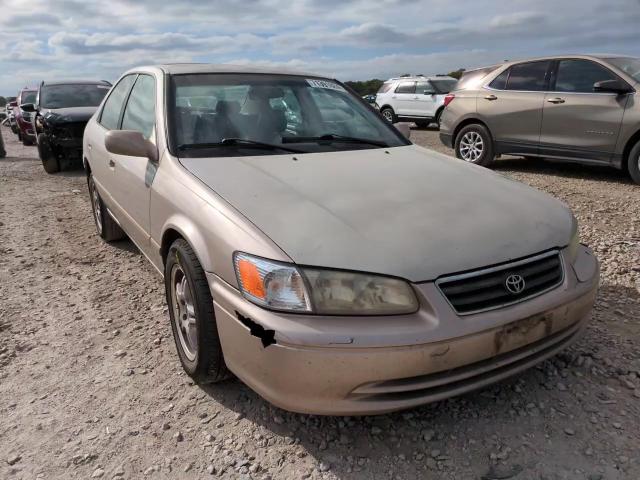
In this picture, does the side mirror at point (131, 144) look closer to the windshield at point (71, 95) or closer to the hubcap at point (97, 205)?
the hubcap at point (97, 205)

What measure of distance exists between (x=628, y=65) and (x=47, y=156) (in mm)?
9051

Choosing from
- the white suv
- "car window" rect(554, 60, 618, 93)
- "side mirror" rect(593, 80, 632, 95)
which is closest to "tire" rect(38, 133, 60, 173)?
"car window" rect(554, 60, 618, 93)

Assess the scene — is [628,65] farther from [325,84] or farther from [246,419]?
[246,419]

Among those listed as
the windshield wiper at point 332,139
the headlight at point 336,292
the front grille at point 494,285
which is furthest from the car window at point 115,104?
the front grille at point 494,285

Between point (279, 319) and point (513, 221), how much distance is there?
3.81 feet

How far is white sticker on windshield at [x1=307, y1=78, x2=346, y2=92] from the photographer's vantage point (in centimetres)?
371

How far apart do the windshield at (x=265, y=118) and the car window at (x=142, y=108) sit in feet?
0.66

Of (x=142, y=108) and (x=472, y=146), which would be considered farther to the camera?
(x=472, y=146)

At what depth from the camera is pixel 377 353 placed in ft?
6.15

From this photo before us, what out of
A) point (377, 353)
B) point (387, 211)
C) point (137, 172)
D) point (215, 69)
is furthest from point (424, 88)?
point (377, 353)

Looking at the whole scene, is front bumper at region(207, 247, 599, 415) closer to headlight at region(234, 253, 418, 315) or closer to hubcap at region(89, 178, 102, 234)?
headlight at region(234, 253, 418, 315)

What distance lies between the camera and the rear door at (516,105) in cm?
739

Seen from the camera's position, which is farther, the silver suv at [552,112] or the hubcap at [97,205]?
the silver suv at [552,112]

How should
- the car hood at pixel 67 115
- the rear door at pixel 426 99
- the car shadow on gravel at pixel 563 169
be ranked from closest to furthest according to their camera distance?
1. the car shadow on gravel at pixel 563 169
2. the car hood at pixel 67 115
3. the rear door at pixel 426 99
